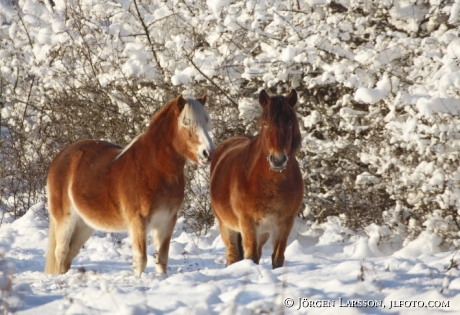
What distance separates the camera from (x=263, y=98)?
17.9ft

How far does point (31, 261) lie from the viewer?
725cm

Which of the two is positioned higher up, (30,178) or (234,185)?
(30,178)

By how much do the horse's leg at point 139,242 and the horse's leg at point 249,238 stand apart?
92cm

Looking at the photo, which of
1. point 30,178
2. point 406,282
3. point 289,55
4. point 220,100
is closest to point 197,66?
point 220,100

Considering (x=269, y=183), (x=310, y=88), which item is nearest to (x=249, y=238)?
(x=269, y=183)

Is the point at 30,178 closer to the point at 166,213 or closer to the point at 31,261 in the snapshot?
the point at 31,261

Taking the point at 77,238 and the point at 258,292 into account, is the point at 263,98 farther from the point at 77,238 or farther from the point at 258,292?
the point at 77,238

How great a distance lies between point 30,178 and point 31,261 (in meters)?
3.13

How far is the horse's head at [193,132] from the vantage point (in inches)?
211

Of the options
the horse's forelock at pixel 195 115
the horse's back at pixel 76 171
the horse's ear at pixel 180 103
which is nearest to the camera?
the horse's forelock at pixel 195 115

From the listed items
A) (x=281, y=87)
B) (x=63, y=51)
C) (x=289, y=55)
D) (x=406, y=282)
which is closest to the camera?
(x=406, y=282)

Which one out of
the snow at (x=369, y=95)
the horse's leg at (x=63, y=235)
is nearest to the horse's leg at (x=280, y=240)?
the snow at (x=369, y=95)

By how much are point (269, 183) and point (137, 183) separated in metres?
1.20

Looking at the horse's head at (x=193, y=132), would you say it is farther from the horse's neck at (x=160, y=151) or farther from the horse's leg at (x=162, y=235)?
the horse's leg at (x=162, y=235)
